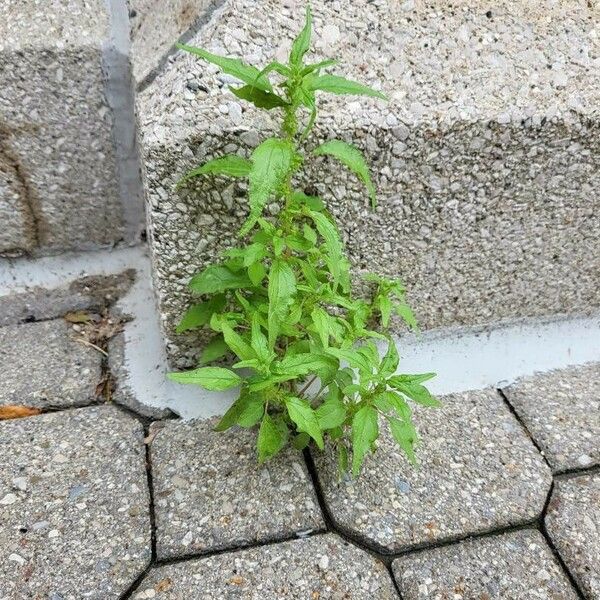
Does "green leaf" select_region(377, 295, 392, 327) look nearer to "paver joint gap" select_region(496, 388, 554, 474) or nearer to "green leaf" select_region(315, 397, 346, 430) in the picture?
"green leaf" select_region(315, 397, 346, 430)

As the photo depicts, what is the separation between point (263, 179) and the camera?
3.87 feet

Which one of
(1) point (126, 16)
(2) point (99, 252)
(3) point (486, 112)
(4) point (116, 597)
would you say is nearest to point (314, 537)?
(4) point (116, 597)

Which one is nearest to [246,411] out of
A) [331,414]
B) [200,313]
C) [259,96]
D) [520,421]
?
[331,414]

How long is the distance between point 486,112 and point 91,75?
40.0 inches

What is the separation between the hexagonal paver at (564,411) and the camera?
1.65 m

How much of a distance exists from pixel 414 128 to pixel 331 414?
0.65 m

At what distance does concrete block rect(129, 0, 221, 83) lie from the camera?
1490mm

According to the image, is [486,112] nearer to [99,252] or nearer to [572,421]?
[572,421]

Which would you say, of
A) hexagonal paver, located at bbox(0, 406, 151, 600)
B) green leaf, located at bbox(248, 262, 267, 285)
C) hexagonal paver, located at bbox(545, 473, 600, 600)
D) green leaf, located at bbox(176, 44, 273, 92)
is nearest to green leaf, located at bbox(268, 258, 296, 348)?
green leaf, located at bbox(248, 262, 267, 285)

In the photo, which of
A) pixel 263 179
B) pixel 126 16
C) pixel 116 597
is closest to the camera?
pixel 263 179

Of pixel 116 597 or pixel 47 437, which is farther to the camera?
pixel 47 437

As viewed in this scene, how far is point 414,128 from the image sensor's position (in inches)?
57.1

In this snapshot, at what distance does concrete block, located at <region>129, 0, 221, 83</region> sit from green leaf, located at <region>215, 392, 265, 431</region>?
0.77 m

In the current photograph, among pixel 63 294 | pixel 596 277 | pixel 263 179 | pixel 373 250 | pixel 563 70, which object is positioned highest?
pixel 563 70
